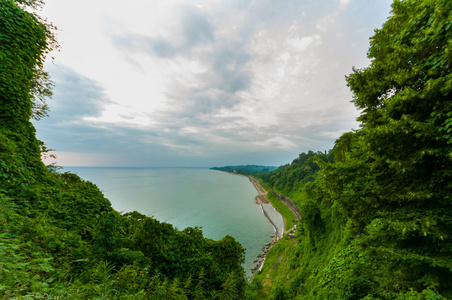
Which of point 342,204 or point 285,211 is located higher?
point 342,204

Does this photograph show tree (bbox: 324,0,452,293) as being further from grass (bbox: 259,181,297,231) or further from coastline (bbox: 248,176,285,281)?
grass (bbox: 259,181,297,231)

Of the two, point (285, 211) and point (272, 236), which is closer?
point (272, 236)

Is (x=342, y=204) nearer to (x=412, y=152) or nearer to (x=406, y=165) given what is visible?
(x=406, y=165)

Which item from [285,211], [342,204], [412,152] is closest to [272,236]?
[285,211]

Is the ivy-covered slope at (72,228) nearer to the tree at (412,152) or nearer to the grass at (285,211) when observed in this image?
the tree at (412,152)

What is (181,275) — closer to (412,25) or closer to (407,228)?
(407,228)

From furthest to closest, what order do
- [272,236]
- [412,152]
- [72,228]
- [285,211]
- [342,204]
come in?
[285,211] < [272,236] < [342,204] < [72,228] < [412,152]

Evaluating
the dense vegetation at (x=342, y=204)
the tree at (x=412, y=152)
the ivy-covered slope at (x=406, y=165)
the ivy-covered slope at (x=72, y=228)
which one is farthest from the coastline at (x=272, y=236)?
the tree at (x=412, y=152)

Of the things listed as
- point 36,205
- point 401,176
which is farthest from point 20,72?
point 401,176
